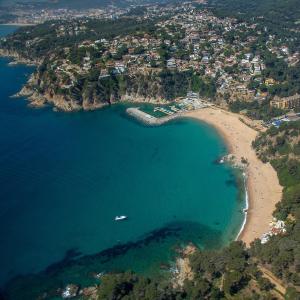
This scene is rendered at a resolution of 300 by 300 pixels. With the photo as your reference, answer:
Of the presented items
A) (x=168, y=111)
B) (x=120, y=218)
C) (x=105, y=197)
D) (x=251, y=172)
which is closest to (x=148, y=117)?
(x=168, y=111)

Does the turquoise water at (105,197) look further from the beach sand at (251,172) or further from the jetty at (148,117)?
the jetty at (148,117)

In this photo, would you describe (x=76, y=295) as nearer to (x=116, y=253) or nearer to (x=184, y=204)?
(x=116, y=253)

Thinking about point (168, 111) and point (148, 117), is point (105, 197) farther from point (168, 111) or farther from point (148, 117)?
point (168, 111)

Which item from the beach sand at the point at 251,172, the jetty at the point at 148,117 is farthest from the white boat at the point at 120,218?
the jetty at the point at 148,117

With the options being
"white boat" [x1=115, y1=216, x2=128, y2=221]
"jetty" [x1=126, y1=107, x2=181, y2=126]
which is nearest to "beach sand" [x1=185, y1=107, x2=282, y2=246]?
"jetty" [x1=126, y1=107, x2=181, y2=126]

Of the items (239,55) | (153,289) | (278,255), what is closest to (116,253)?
(153,289)

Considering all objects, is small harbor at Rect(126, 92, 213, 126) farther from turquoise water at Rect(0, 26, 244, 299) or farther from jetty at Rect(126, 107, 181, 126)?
turquoise water at Rect(0, 26, 244, 299)
